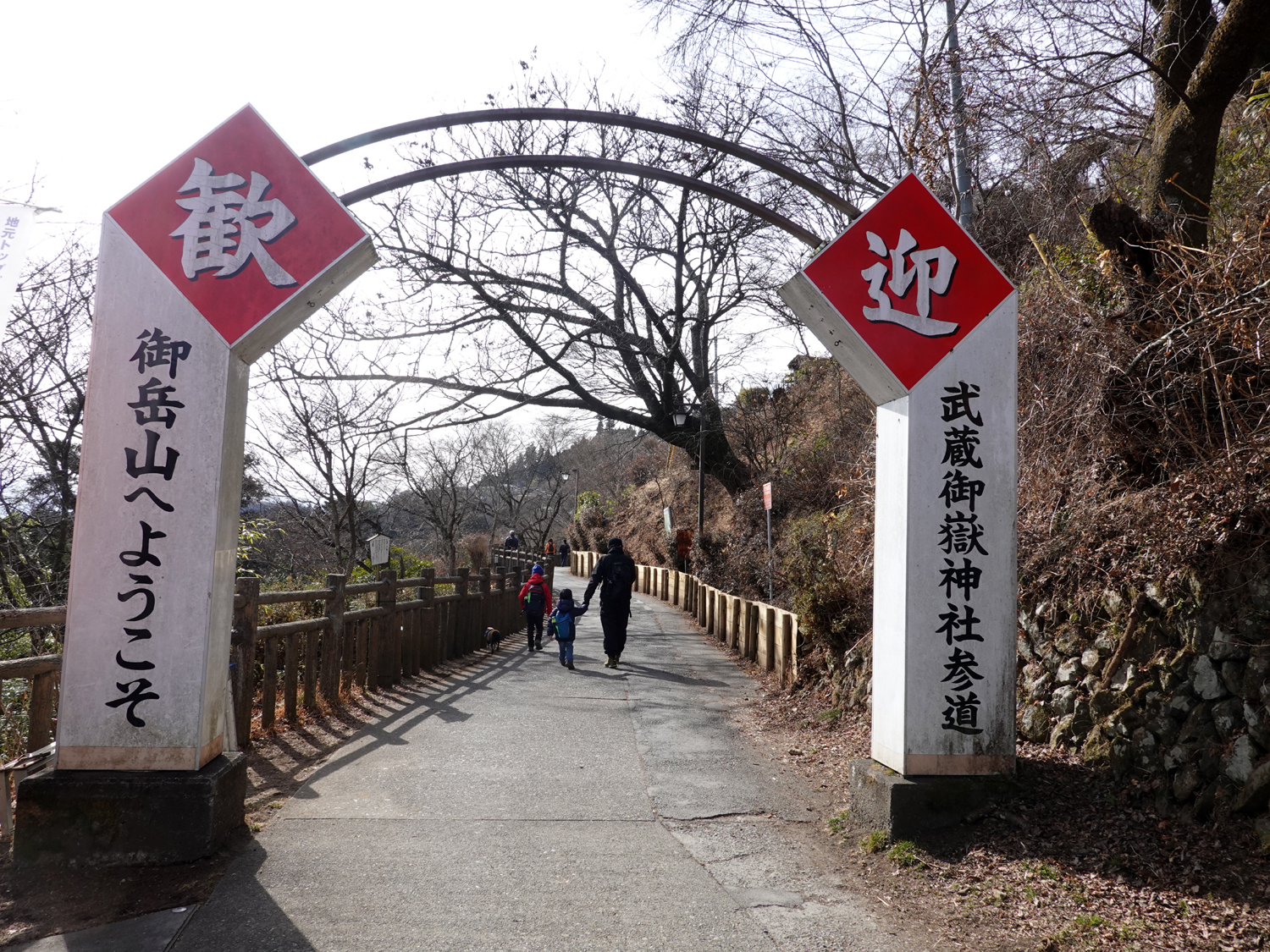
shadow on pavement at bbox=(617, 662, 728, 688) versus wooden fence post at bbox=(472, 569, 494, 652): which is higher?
wooden fence post at bbox=(472, 569, 494, 652)

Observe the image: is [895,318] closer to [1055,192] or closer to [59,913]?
[59,913]

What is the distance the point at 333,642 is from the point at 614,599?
471 cm

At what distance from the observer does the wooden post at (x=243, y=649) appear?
6.18 meters

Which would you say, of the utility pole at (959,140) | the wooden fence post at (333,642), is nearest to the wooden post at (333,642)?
the wooden fence post at (333,642)

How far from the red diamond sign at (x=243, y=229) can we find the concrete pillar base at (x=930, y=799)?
4.36 meters

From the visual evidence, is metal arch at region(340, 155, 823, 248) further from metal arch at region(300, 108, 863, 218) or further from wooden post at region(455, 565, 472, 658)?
wooden post at region(455, 565, 472, 658)

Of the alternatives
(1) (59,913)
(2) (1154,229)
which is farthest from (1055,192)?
(1) (59,913)

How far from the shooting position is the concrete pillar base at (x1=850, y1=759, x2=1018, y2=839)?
15.4 feet

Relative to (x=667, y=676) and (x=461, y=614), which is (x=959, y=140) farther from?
(x=461, y=614)

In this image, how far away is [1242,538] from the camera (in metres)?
4.58

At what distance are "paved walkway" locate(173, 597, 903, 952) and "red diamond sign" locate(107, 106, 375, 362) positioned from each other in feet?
9.31

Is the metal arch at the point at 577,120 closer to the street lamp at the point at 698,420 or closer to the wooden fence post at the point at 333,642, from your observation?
the wooden fence post at the point at 333,642

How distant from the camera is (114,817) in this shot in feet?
13.6

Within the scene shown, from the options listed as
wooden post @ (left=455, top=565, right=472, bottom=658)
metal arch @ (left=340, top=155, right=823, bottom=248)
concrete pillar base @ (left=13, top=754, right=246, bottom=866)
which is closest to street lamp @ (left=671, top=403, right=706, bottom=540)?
wooden post @ (left=455, top=565, right=472, bottom=658)
